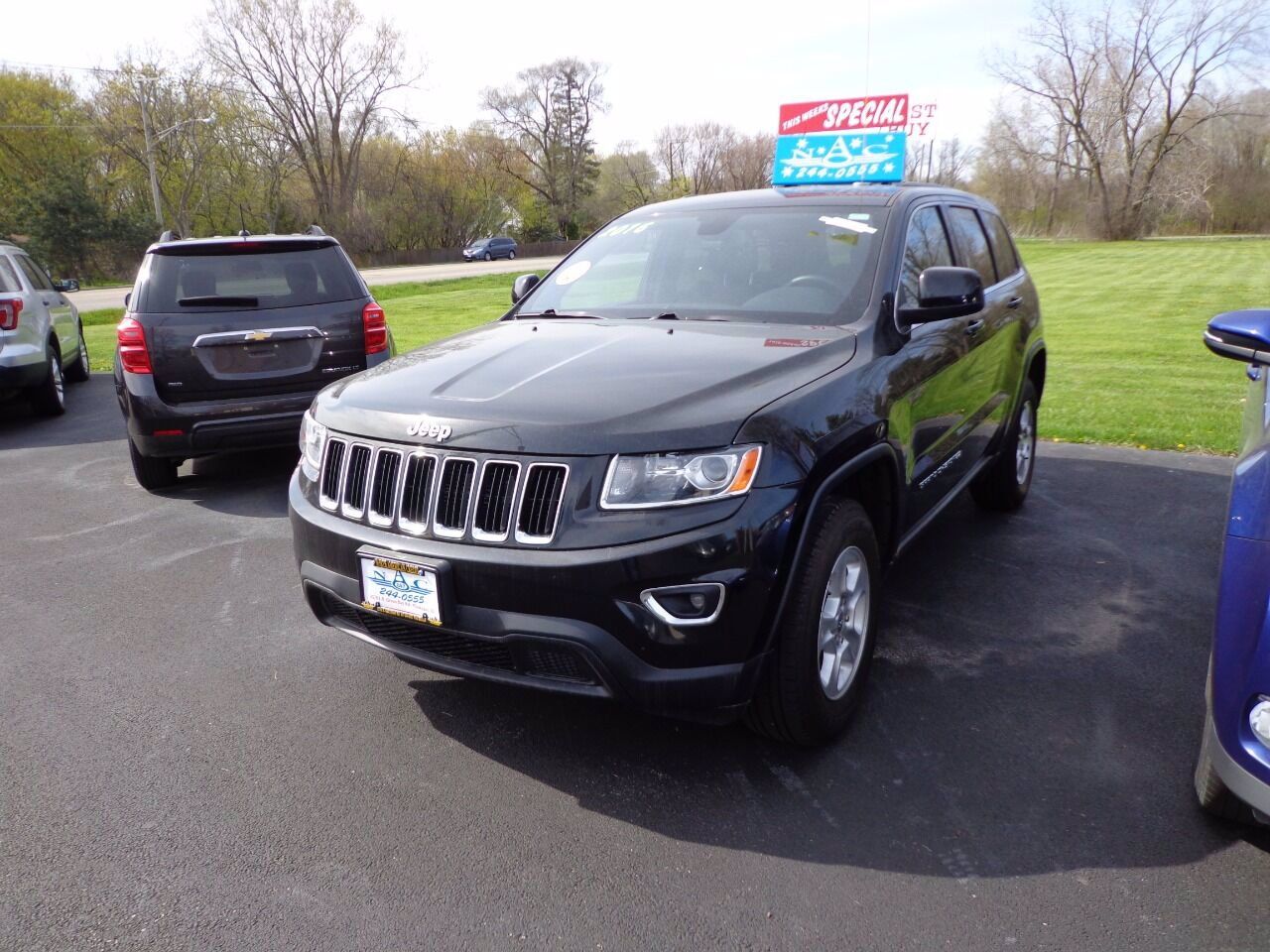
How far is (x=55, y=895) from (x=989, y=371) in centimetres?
433

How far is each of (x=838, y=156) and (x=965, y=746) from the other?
21375 millimetres

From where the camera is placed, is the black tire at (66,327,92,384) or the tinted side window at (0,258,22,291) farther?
the black tire at (66,327,92,384)

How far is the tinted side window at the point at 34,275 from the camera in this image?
A: 10.2 m

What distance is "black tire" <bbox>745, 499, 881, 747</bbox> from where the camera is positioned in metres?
2.75

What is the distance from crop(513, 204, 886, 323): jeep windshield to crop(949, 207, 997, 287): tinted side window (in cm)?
95

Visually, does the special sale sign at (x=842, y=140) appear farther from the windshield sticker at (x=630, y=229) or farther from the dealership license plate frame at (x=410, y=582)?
the dealership license plate frame at (x=410, y=582)

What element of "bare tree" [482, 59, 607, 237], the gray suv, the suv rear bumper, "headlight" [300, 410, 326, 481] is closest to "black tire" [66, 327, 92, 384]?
the gray suv

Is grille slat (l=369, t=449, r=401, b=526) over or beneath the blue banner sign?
beneath

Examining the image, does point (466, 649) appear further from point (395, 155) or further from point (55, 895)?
point (395, 155)

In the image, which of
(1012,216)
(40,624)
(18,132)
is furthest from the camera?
(1012,216)

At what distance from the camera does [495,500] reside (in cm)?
269

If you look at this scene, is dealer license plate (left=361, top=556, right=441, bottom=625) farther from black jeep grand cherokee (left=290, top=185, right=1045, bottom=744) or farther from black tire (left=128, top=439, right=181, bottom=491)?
black tire (left=128, top=439, right=181, bottom=491)

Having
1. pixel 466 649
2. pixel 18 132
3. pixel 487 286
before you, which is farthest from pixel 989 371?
pixel 18 132

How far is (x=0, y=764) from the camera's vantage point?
10.3 ft
